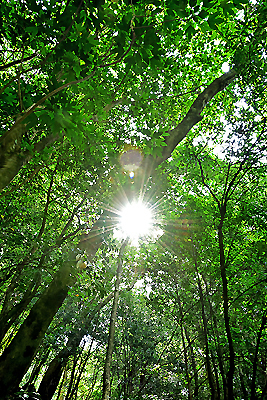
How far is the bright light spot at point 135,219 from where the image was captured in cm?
506

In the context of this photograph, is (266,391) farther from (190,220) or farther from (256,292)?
(190,220)

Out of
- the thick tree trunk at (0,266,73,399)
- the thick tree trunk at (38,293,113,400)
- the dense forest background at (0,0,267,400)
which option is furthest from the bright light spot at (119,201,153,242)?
the thick tree trunk at (38,293,113,400)

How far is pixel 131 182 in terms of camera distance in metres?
5.20

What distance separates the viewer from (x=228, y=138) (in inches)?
189

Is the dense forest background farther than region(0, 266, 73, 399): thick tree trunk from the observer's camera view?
No

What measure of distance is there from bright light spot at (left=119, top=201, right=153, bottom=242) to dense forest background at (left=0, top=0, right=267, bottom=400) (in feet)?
0.68

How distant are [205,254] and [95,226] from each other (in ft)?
10.1

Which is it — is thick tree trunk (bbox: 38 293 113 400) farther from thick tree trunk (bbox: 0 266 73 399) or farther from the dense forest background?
thick tree trunk (bbox: 0 266 73 399)

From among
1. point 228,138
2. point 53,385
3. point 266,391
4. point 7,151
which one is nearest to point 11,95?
point 7,151

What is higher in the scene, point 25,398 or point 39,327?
point 39,327

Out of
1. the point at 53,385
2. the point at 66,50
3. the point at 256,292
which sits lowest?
the point at 53,385

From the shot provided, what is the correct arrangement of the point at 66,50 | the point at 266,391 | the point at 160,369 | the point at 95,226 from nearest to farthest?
1. the point at 66,50
2. the point at 266,391
3. the point at 95,226
4. the point at 160,369

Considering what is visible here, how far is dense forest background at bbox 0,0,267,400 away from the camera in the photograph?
6.75 ft

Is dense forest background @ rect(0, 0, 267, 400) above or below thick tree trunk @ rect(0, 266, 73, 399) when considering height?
above
